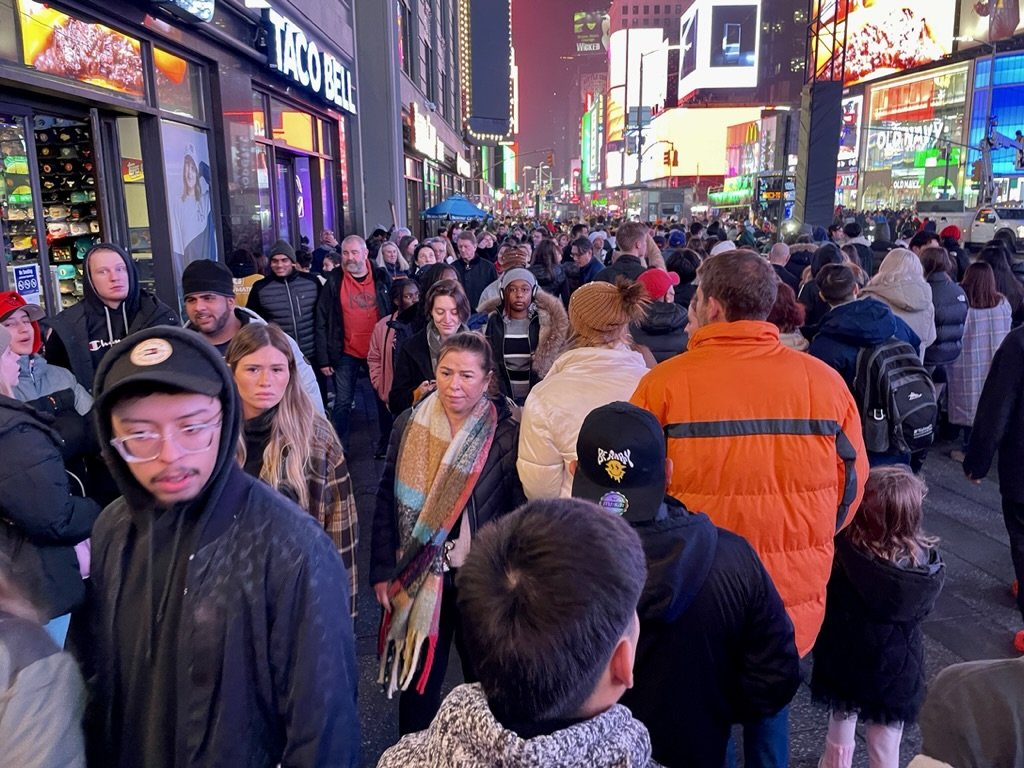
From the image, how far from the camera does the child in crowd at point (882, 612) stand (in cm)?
290

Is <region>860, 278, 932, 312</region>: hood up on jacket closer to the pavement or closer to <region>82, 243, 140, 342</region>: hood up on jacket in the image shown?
the pavement

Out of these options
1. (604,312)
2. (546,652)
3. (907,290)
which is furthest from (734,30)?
(546,652)

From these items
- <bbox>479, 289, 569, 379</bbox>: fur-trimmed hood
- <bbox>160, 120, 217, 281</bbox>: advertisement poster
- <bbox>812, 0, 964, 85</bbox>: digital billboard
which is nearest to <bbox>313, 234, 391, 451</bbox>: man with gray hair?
<bbox>479, 289, 569, 379</bbox>: fur-trimmed hood

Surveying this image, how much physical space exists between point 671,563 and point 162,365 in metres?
1.30

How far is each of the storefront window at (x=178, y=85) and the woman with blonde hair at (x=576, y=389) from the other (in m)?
7.97

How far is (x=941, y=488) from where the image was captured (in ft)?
22.5

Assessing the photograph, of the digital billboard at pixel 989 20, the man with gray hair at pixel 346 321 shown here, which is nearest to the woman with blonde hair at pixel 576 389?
the man with gray hair at pixel 346 321

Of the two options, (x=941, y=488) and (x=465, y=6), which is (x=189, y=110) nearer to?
(x=941, y=488)

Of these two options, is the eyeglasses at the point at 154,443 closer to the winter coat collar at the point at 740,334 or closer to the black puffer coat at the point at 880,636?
the winter coat collar at the point at 740,334

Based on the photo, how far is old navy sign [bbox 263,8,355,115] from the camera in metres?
12.3

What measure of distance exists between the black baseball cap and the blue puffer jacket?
2929 millimetres

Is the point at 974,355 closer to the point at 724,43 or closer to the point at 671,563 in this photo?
the point at 671,563

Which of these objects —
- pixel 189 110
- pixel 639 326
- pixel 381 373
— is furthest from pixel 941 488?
pixel 189 110

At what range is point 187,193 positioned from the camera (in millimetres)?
9914
